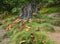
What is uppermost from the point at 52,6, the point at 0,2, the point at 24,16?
the point at 0,2

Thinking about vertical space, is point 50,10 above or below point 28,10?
below

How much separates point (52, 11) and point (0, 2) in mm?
9184

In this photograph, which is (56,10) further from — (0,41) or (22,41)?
(22,41)

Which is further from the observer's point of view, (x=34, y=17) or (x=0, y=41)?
(x=34, y=17)

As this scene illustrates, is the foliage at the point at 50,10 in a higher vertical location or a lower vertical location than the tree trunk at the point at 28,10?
lower

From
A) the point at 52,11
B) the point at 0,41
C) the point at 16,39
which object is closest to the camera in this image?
the point at 16,39

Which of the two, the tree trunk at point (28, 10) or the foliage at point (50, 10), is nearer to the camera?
the tree trunk at point (28, 10)

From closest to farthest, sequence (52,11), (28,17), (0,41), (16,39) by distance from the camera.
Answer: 1. (16,39)
2. (0,41)
3. (28,17)
4. (52,11)

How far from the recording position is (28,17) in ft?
38.5

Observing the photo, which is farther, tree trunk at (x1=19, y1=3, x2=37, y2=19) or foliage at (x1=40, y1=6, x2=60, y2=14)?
foliage at (x1=40, y1=6, x2=60, y2=14)

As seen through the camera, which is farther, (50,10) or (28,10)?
(50,10)

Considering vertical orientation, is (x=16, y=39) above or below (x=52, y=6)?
above

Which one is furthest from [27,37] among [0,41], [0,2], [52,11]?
[52,11]

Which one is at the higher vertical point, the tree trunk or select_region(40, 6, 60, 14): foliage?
the tree trunk
